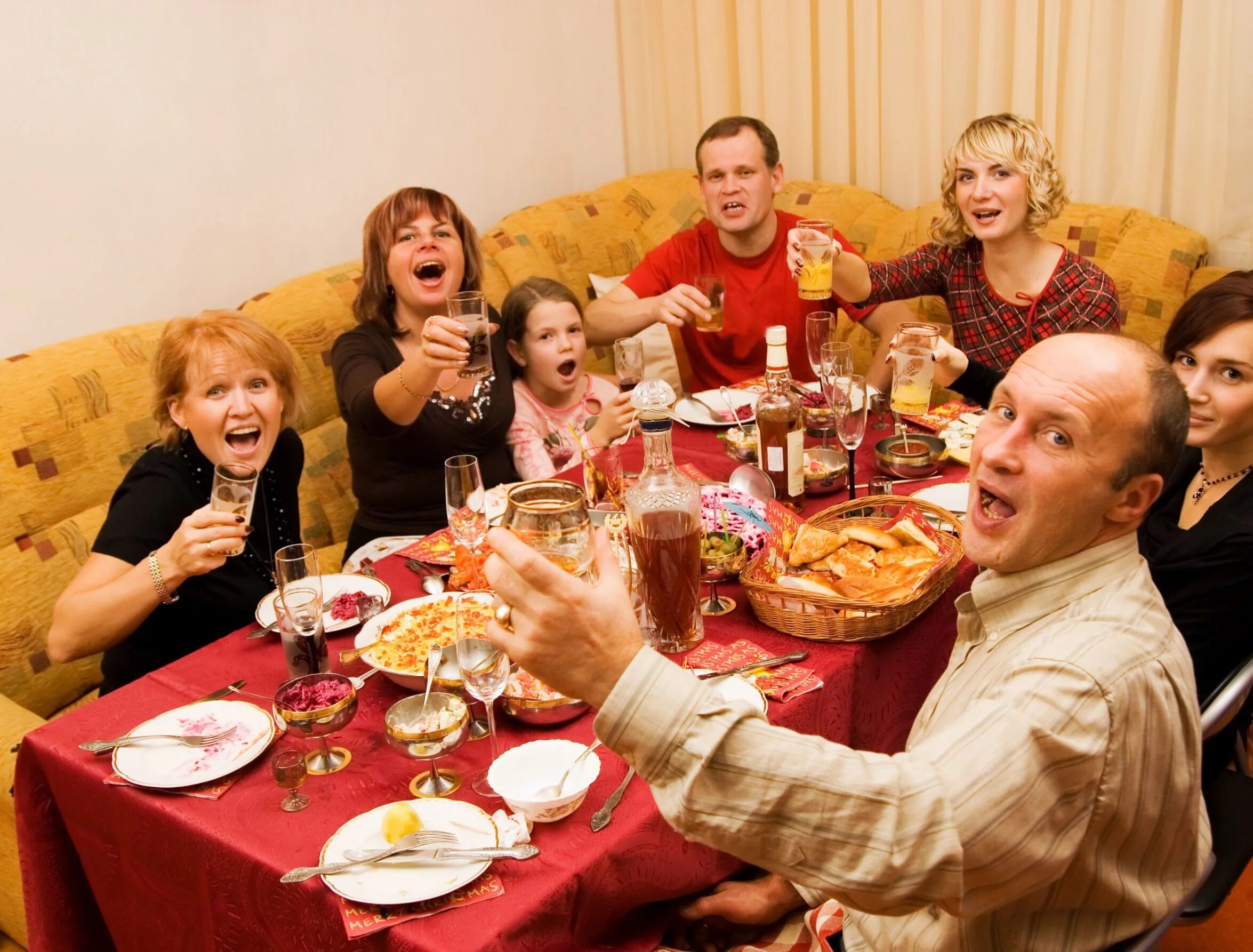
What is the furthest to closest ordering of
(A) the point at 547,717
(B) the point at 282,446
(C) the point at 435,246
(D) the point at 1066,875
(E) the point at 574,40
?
(E) the point at 574,40 → (C) the point at 435,246 → (B) the point at 282,446 → (A) the point at 547,717 → (D) the point at 1066,875

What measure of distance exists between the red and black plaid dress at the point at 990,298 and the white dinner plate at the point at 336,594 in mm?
1860

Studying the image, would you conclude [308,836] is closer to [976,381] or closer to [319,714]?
[319,714]

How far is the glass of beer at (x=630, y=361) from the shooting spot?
2.34 meters

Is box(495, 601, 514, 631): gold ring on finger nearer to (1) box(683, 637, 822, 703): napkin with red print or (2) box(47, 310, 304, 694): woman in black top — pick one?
(1) box(683, 637, 822, 703): napkin with red print

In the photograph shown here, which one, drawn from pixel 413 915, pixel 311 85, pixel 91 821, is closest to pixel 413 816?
pixel 413 915

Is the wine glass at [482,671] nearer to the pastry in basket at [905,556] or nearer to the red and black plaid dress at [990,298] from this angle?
the pastry in basket at [905,556]

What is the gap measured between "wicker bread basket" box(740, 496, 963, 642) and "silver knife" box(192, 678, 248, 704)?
0.81m

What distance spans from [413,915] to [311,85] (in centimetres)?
289

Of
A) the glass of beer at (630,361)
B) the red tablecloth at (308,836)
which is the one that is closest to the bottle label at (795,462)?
the red tablecloth at (308,836)

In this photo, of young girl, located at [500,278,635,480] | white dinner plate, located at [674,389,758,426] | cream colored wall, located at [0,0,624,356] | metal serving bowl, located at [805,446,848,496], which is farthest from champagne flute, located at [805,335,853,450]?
cream colored wall, located at [0,0,624,356]

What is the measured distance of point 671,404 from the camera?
8.18ft

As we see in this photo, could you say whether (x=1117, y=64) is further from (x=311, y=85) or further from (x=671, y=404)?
(x=311, y=85)

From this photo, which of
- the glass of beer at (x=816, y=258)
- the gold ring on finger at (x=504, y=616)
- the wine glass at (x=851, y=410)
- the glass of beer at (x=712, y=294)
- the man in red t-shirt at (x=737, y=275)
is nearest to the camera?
the gold ring on finger at (x=504, y=616)

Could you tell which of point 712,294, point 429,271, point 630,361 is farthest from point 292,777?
point 712,294
